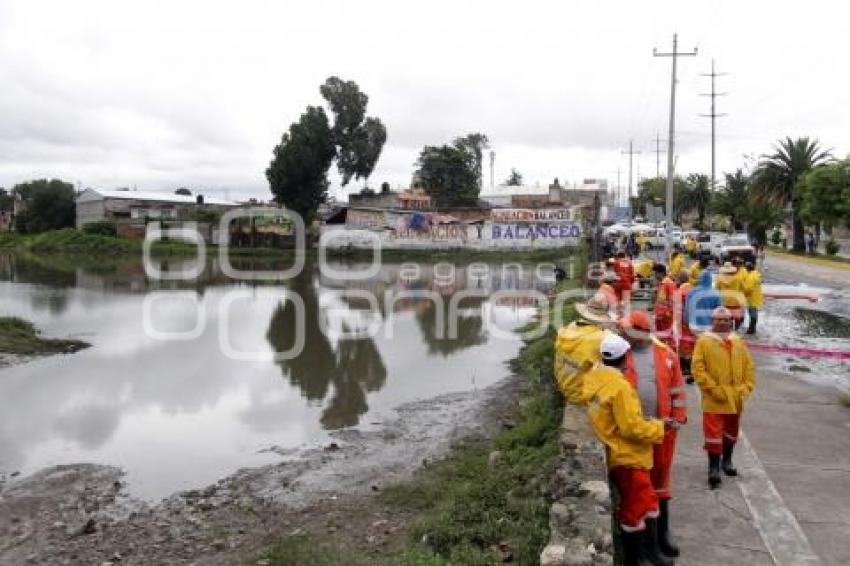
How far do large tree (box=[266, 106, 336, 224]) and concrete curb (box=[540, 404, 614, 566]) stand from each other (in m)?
56.3

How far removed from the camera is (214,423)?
44.1 ft

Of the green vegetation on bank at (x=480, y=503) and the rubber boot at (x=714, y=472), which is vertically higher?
the rubber boot at (x=714, y=472)

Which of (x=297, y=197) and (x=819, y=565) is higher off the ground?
(x=297, y=197)

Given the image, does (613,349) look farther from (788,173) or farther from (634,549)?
(788,173)

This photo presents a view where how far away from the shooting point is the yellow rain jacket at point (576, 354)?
21.6ft

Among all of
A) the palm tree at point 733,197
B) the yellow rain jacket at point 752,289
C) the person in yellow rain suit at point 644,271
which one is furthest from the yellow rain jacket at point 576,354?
the palm tree at point 733,197

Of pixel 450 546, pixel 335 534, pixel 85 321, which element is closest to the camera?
pixel 450 546

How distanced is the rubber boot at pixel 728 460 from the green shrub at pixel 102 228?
73.1 meters

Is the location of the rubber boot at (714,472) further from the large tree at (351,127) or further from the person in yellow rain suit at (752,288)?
the large tree at (351,127)

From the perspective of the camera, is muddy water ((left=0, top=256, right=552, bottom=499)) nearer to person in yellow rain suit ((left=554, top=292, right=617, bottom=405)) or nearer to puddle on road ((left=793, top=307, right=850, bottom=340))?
person in yellow rain suit ((left=554, top=292, right=617, bottom=405))

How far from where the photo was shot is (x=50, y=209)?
281 ft

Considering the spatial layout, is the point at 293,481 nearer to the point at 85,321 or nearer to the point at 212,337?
the point at 212,337

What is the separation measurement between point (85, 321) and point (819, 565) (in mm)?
24823

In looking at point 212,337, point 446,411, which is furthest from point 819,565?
point 212,337
